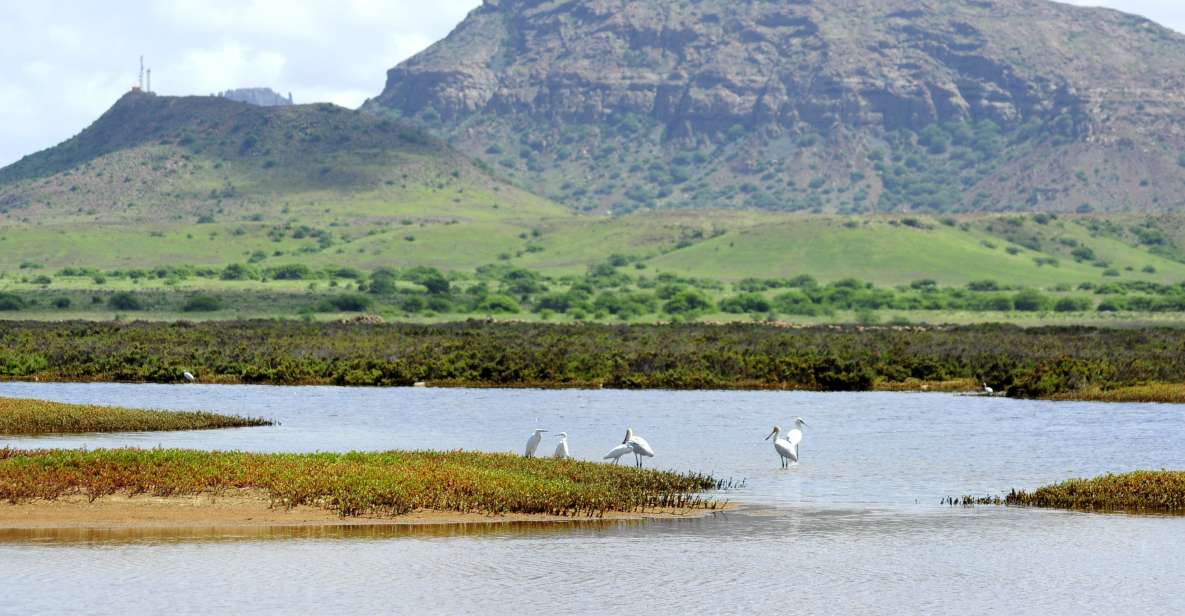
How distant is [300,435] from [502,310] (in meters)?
87.3

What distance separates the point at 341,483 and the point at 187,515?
2.74 m

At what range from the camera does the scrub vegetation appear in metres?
29.2

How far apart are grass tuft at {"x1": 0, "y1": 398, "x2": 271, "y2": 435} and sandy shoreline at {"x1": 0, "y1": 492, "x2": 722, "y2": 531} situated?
45.1 ft

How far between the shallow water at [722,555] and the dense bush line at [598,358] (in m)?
24.1

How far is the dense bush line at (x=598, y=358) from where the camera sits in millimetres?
67438

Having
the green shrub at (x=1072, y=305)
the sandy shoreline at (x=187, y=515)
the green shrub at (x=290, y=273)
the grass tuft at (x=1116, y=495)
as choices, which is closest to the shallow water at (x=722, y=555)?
the sandy shoreline at (x=187, y=515)

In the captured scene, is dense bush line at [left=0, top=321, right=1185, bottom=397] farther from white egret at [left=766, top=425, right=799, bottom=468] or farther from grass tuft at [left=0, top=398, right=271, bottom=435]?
white egret at [left=766, top=425, right=799, bottom=468]

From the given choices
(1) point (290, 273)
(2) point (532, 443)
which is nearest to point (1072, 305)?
(1) point (290, 273)

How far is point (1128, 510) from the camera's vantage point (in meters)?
31.6

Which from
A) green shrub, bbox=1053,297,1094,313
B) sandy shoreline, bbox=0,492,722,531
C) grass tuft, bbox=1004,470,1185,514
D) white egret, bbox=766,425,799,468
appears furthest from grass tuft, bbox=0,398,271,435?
green shrub, bbox=1053,297,1094,313

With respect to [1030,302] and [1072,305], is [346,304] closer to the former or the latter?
[1030,302]

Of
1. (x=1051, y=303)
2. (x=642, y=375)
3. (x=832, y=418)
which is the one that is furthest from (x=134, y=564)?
(x=1051, y=303)

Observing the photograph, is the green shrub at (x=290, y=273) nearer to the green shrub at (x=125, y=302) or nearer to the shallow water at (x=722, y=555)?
the green shrub at (x=125, y=302)

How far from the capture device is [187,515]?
2847 centimetres
